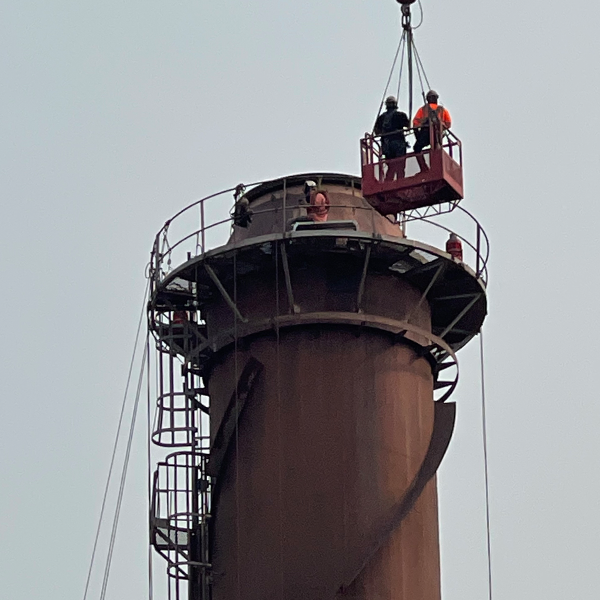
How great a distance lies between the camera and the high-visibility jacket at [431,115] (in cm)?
3259

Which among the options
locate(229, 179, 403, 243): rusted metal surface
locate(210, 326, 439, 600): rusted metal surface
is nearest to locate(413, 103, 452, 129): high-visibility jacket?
locate(229, 179, 403, 243): rusted metal surface

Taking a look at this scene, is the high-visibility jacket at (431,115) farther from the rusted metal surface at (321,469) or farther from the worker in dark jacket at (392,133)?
the rusted metal surface at (321,469)

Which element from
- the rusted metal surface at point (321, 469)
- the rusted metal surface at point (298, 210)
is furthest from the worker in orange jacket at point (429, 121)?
the rusted metal surface at point (321, 469)

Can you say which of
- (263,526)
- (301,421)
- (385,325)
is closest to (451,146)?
(385,325)

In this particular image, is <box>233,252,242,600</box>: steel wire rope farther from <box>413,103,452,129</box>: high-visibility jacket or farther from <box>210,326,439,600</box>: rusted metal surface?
<box>413,103,452,129</box>: high-visibility jacket

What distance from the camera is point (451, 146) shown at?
108 feet

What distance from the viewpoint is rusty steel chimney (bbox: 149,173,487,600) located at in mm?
32000

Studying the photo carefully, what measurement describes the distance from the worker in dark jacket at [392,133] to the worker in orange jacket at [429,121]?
0.33 metres

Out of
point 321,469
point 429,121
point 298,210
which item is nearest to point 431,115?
point 429,121

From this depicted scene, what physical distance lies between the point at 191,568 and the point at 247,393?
367 cm

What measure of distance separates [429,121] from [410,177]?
1141 millimetres

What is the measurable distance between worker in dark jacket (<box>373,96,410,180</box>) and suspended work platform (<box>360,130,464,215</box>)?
20 millimetres

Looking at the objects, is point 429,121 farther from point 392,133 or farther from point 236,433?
point 236,433

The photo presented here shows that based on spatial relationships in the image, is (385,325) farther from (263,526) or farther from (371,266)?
(263,526)
